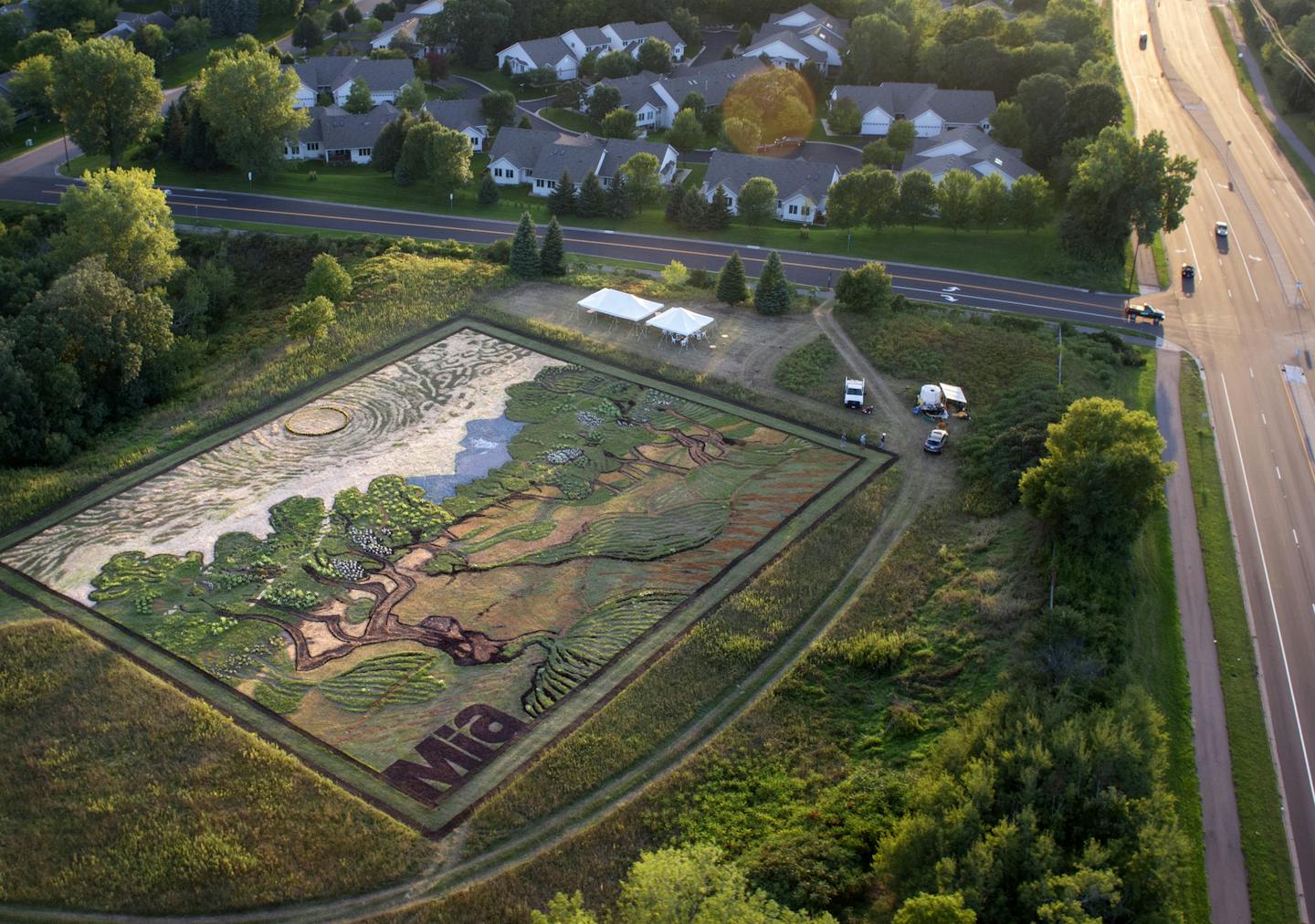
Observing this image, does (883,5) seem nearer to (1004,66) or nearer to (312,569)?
(1004,66)

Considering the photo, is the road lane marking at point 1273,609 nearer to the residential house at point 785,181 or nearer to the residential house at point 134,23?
the residential house at point 785,181

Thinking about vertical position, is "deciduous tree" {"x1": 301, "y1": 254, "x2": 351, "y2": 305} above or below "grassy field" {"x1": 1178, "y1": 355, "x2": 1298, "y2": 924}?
above

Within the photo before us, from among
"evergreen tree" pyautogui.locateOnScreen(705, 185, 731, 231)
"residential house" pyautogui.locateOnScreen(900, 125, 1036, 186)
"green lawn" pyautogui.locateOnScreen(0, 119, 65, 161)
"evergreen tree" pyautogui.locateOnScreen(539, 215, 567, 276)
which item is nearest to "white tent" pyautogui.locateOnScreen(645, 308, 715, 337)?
"evergreen tree" pyautogui.locateOnScreen(539, 215, 567, 276)

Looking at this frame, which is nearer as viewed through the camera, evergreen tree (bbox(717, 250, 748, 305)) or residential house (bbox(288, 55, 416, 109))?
evergreen tree (bbox(717, 250, 748, 305))

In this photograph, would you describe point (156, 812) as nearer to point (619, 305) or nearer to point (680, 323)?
point (680, 323)

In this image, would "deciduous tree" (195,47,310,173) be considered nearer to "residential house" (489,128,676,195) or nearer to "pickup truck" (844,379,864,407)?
"residential house" (489,128,676,195)

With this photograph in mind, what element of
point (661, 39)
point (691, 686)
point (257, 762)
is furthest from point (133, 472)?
point (661, 39)

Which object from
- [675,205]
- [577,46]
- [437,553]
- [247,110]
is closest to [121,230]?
[247,110]

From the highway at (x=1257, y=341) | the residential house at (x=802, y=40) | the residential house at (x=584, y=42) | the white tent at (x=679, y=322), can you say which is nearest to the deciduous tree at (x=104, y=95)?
the residential house at (x=584, y=42)
